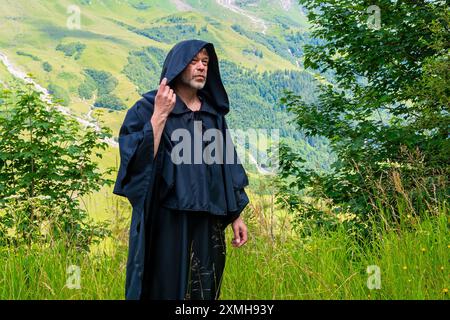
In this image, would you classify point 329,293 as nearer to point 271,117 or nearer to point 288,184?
point 288,184

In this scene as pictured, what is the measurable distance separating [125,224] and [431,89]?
12.6ft

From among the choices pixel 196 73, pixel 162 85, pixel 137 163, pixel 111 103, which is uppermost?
pixel 111 103

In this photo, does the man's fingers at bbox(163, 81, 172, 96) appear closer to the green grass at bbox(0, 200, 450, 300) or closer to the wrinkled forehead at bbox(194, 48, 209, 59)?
the wrinkled forehead at bbox(194, 48, 209, 59)

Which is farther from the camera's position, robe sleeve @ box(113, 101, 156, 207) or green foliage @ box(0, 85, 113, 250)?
green foliage @ box(0, 85, 113, 250)

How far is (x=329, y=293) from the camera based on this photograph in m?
3.25

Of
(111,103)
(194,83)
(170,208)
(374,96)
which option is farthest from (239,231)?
(111,103)

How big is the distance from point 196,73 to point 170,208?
2.84ft

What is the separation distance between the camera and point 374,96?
29.2 feet

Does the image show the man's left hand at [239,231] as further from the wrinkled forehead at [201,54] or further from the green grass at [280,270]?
the wrinkled forehead at [201,54]

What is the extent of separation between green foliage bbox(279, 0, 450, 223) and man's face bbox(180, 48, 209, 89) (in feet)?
10.5

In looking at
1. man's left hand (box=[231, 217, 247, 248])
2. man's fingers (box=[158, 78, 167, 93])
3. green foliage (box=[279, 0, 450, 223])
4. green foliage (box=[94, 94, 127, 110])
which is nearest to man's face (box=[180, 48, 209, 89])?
man's fingers (box=[158, 78, 167, 93])

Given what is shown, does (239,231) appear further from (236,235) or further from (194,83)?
(194,83)

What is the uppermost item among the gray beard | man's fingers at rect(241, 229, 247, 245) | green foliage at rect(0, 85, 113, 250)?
green foliage at rect(0, 85, 113, 250)

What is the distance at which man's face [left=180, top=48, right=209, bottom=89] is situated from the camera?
3.31 metres
